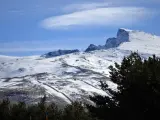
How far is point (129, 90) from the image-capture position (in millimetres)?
23531

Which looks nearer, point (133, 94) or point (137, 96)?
point (137, 96)

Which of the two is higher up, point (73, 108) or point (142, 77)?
point (142, 77)

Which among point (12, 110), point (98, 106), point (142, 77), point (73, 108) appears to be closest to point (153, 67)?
point (142, 77)

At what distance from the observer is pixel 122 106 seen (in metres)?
23.9

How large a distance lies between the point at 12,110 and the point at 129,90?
112ft

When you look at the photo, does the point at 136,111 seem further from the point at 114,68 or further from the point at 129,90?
the point at 114,68

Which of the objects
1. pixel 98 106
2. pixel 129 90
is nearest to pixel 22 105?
pixel 98 106

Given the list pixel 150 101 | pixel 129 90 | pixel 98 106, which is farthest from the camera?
pixel 98 106

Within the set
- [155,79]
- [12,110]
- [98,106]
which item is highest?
[155,79]

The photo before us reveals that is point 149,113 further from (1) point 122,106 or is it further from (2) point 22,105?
(2) point 22,105

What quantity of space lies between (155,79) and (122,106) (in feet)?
8.58

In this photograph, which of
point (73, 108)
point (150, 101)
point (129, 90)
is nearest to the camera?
point (150, 101)

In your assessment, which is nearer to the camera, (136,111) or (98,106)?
(136,111)

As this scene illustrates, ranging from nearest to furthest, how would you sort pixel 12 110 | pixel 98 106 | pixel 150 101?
1. pixel 150 101
2. pixel 98 106
3. pixel 12 110
